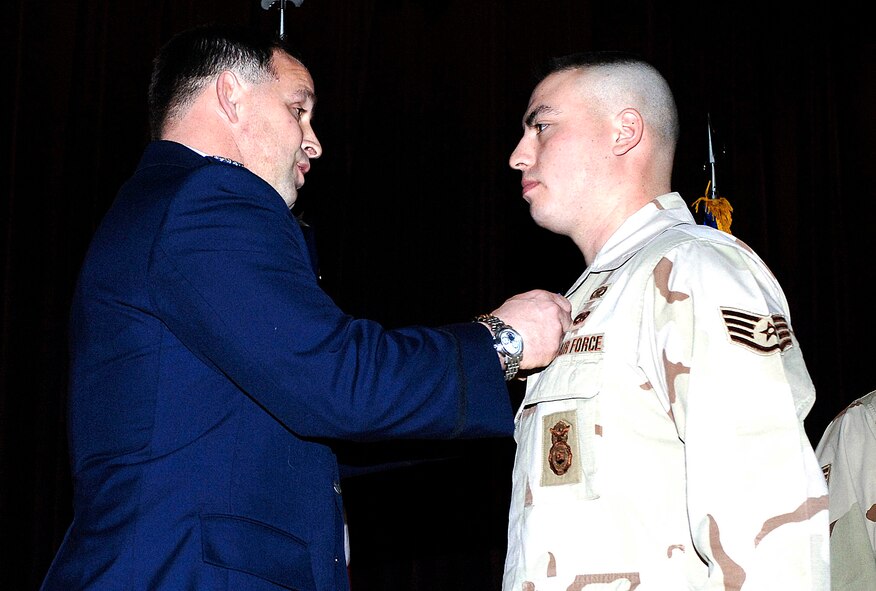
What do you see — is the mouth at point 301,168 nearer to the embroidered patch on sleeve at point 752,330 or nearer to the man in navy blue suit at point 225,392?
the man in navy blue suit at point 225,392

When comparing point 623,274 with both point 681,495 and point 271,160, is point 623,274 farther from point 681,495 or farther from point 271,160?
point 271,160

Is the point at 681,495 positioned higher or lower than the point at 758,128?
lower

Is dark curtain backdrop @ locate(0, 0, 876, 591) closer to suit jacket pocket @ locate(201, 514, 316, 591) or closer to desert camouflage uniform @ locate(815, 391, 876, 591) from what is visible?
suit jacket pocket @ locate(201, 514, 316, 591)

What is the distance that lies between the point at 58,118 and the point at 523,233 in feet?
6.18

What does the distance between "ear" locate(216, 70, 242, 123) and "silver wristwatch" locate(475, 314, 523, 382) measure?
595 millimetres

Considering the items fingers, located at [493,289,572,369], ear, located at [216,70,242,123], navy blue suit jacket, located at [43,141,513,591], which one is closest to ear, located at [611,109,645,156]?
fingers, located at [493,289,572,369]

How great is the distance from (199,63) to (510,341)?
779mm

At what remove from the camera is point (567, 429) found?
5.55ft

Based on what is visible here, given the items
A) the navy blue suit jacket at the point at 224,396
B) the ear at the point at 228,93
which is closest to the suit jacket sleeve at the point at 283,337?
the navy blue suit jacket at the point at 224,396

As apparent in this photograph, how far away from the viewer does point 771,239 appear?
5121 millimetres

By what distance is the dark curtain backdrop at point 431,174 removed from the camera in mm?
3352

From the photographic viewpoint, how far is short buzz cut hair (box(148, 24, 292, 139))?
Result: 1.86 meters

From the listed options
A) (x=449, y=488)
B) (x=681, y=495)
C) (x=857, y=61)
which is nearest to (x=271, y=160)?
(x=681, y=495)

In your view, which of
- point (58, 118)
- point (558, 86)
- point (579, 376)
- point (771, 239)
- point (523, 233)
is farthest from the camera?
point (771, 239)
